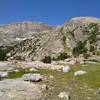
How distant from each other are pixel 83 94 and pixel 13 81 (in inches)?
320

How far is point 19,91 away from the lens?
27938 millimetres

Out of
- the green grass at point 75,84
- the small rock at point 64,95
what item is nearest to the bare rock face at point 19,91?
the green grass at point 75,84

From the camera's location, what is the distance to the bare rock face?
2627 centimetres

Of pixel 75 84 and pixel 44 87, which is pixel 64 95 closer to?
pixel 44 87

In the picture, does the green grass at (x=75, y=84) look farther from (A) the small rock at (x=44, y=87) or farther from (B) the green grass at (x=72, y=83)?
(A) the small rock at (x=44, y=87)

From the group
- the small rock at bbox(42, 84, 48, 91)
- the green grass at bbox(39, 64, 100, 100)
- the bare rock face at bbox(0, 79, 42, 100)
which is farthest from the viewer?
the small rock at bbox(42, 84, 48, 91)

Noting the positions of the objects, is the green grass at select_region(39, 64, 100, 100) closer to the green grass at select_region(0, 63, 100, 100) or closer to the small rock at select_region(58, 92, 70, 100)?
the green grass at select_region(0, 63, 100, 100)

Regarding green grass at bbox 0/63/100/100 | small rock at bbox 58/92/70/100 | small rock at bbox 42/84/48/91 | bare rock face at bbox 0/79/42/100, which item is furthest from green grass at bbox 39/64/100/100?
bare rock face at bbox 0/79/42/100

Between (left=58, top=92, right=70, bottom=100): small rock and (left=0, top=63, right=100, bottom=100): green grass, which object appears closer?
(left=58, top=92, right=70, bottom=100): small rock

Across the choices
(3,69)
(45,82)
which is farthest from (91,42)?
(45,82)

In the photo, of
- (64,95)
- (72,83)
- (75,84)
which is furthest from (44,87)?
(72,83)

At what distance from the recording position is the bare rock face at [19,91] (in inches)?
1034

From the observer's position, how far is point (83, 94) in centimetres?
2806

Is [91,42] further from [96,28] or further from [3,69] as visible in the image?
[3,69]
